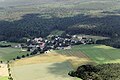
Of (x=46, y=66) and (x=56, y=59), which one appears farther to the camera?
(x=56, y=59)

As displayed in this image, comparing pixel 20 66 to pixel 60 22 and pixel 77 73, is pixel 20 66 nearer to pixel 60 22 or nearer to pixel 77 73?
pixel 77 73

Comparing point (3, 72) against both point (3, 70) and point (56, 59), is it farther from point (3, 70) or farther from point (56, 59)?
point (56, 59)

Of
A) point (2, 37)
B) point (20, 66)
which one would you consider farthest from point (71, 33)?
point (20, 66)

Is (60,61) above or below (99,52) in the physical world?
above

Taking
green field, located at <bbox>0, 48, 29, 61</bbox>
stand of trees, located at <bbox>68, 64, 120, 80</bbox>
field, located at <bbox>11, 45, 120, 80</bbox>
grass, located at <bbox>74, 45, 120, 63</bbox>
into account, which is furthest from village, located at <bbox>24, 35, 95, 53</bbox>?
stand of trees, located at <bbox>68, 64, 120, 80</bbox>

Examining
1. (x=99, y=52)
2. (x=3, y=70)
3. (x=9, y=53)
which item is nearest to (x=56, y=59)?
(x=99, y=52)

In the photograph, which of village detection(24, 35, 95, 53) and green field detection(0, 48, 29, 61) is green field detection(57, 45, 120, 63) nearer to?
village detection(24, 35, 95, 53)
